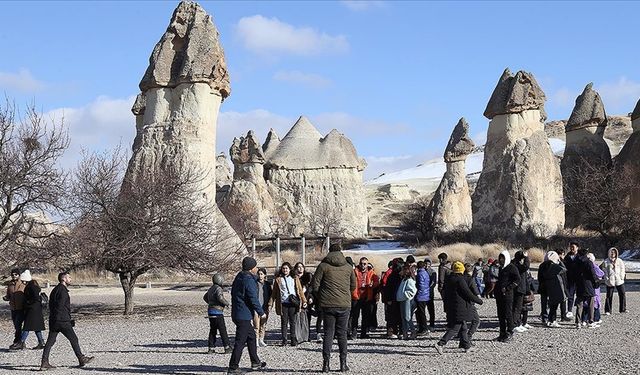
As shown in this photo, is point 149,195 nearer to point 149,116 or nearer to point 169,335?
point 169,335

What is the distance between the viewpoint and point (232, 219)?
40281mm

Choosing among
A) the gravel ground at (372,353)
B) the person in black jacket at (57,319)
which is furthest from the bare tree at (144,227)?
the person in black jacket at (57,319)

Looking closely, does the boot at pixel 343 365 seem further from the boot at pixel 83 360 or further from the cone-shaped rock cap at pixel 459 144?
the cone-shaped rock cap at pixel 459 144

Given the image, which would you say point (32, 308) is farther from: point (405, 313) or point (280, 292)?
point (405, 313)

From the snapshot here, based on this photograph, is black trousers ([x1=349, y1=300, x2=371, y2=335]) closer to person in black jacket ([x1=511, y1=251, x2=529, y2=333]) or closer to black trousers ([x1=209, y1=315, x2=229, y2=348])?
black trousers ([x1=209, y1=315, x2=229, y2=348])

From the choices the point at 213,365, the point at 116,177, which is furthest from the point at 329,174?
the point at 213,365

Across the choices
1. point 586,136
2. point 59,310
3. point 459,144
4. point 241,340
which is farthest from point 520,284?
point 459,144

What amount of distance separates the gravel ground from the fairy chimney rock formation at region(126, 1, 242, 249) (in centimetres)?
1041

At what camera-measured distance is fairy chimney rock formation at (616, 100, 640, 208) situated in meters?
36.0

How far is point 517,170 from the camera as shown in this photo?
A: 114ft

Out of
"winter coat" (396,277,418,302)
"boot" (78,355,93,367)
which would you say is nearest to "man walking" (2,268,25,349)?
"boot" (78,355,93,367)

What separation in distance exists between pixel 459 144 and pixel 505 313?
34.0 metres

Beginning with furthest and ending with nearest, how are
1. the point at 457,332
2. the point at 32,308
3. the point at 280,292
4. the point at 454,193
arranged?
the point at 454,193, the point at 280,292, the point at 32,308, the point at 457,332

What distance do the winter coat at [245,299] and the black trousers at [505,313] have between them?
397 centimetres
